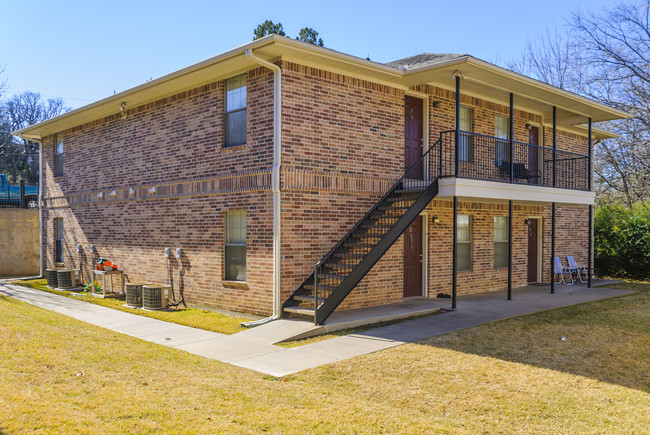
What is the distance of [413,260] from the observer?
40.0 feet

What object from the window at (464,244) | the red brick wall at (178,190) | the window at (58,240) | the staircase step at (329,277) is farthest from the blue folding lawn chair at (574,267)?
the window at (58,240)

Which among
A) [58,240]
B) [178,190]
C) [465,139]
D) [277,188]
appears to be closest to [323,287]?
[277,188]

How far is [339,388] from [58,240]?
1441cm

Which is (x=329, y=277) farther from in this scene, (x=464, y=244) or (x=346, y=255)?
(x=464, y=244)

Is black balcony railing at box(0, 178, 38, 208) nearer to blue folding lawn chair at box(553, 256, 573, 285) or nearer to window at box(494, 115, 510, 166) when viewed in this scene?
window at box(494, 115, 510, 166)

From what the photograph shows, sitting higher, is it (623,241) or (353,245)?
(353,245)

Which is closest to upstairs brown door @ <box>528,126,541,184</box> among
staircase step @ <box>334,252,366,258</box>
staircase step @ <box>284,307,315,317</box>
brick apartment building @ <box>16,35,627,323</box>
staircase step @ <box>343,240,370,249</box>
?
brick apartment building @ <box>16,35,627,323</box>

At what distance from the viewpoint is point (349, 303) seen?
10414 mm

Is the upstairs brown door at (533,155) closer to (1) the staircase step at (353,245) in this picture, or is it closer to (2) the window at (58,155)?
(1) the staircase step at (353,245)

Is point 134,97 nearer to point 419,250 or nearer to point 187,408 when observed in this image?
point 419,250

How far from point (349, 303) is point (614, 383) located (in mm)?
5164

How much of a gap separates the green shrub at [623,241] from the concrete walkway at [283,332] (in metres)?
7.16

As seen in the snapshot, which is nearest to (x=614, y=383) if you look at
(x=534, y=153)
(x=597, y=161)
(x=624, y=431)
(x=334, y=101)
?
(x=624, y=431)

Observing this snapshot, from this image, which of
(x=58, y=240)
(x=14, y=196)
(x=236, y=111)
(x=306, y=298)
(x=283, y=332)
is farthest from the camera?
(x=14, y=196)
